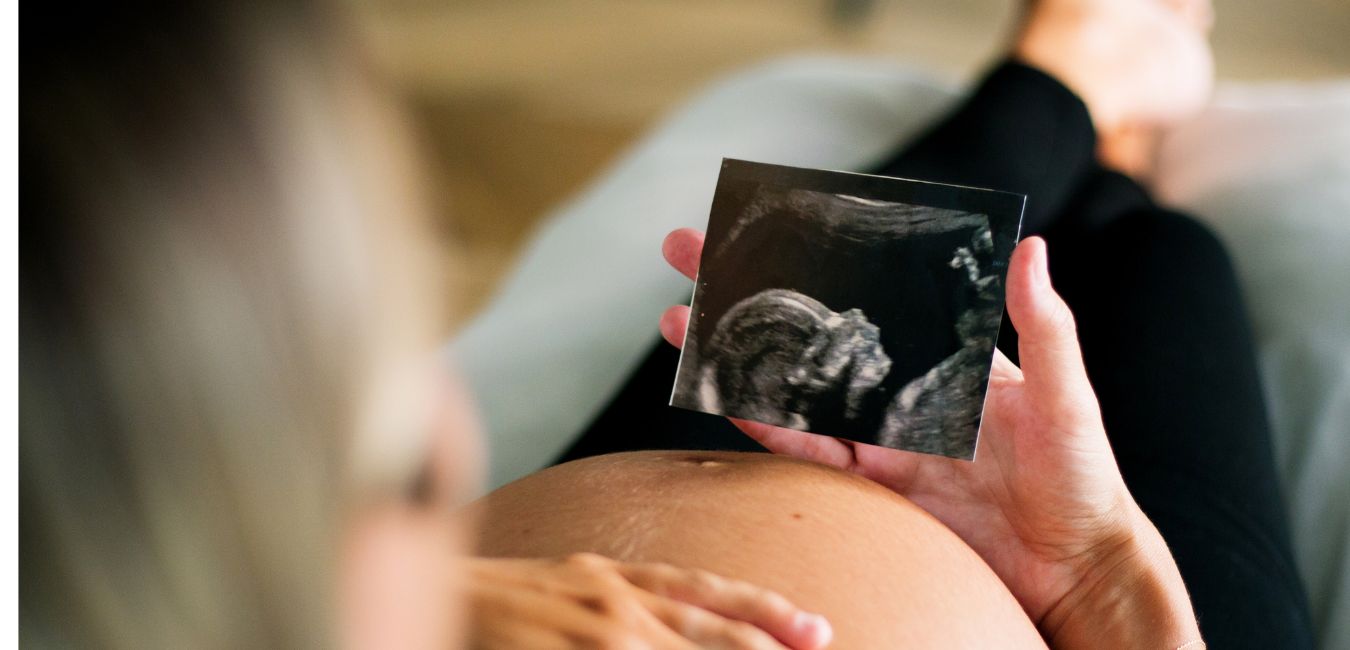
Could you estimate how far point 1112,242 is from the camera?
1002mm

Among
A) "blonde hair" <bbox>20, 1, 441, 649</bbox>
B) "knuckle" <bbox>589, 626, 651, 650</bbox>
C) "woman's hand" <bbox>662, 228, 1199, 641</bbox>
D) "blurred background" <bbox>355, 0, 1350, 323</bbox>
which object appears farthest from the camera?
"blurred background" <bbox>355, 0, 1350, 323</bbox>

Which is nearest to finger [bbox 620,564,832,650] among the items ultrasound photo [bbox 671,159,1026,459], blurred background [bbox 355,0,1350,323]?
ultrasound photo [bbox 671,159,1026,459]

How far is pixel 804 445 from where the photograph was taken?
68 cm

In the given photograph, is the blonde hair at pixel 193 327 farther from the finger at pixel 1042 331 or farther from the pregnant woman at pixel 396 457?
the finger at pixel 1042 331

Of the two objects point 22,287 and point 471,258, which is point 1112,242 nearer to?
point 22,287

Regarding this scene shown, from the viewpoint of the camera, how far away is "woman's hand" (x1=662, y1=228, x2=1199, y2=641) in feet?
1.79

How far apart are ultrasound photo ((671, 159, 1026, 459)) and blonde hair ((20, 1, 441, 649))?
1.10ft

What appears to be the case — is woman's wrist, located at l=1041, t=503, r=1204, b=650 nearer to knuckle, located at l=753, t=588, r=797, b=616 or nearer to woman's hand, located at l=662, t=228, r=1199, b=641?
woman's hand, located at l=662, t=228, r=1199, b=641

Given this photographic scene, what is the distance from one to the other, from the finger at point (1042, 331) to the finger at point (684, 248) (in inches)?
7.9

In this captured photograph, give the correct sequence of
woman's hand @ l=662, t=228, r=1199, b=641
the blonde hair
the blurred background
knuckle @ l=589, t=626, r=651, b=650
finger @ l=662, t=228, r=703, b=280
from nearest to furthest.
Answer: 1. the blonde hair
2. knuckle @ l=589, t=626, r=651, b=650
3. woman's hand @ l=662, t=228, r=1199, b=641
4. finger @ l=662, t=228, r=703, b=280
5. the blurred background

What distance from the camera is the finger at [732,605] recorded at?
450 millimetres

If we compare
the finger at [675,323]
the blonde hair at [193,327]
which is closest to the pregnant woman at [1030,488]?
the finger at [675,323]

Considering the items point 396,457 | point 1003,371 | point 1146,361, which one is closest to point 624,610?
point 396,457
